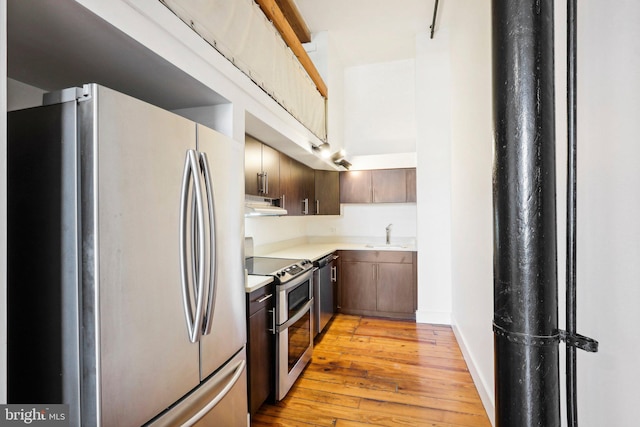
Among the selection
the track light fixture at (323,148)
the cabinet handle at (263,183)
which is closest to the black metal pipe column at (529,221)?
the cabinet handle at (263,183)

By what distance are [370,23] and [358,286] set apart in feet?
11.2

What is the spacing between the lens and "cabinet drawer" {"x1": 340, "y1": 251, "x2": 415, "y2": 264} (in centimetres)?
400

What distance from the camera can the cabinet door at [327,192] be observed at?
449 cm

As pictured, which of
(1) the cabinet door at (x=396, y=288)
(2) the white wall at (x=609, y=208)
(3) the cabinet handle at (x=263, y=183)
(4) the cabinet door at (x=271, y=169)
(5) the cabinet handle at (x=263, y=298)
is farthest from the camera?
(1) the cabinet door at (x=396, y=288)

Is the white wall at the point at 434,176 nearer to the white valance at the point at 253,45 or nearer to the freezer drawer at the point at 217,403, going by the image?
the white valance at the point at 253,45

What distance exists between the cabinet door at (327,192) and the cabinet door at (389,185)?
1.84 ft

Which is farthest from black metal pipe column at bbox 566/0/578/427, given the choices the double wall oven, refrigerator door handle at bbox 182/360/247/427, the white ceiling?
the white ceiling

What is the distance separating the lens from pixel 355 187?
4.52 metres

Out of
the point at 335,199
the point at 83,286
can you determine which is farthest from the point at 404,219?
the point at 83,286

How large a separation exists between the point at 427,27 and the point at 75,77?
3.91 meters

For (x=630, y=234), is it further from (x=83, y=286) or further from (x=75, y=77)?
(x=75, y=77)

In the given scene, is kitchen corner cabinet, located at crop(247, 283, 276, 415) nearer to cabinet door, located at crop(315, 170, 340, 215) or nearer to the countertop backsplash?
the countertop backsplash

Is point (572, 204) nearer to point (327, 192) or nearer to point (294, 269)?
point (294, 269)

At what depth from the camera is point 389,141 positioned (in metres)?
Result: 4.75
